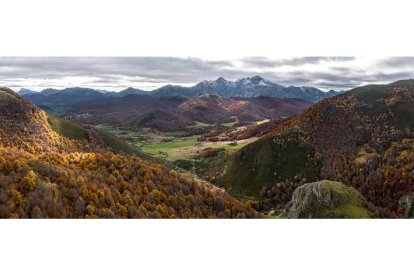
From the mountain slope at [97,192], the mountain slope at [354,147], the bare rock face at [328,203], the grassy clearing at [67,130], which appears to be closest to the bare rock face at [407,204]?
the mountain slope at [354,147]

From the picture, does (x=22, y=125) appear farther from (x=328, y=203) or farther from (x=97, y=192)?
(x=328, y=203)

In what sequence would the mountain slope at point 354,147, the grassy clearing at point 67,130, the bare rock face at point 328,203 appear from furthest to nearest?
the grassy clearing at point 67,130 → the mountain slope at point 354,147 → the bare rock face at point 328,203

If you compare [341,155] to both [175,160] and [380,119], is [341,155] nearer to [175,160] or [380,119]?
[380,119]

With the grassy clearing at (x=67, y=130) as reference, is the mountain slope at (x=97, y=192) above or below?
above

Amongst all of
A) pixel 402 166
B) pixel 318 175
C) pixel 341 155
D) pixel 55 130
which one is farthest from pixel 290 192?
pixel 55 130

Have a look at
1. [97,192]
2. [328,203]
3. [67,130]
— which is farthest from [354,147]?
[67,130]

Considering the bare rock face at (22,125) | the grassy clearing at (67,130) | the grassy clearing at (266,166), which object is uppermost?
the bare rock face at (22,125)

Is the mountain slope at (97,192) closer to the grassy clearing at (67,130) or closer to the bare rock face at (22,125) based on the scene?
the bare rock face at (22,125)
